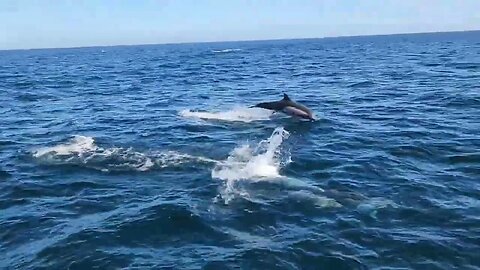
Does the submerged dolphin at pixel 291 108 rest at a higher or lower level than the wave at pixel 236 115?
higher

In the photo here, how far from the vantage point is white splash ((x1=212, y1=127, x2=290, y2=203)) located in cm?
1789

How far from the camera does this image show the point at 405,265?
11922 mm

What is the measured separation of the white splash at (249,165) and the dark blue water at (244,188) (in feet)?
0.29

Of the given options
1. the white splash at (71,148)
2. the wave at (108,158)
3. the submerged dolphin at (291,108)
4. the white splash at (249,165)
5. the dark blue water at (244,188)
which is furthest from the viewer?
the submerged dolphin at (291,108)

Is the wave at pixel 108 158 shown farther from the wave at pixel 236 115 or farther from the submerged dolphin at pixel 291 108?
the submerged dolphin at pixel 291 108

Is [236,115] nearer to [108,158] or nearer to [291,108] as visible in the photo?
[291,108]

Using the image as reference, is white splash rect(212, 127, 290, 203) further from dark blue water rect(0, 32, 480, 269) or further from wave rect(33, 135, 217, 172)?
wave rect(33, 135, 217, 172)

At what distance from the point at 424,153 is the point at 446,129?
5.03 meters

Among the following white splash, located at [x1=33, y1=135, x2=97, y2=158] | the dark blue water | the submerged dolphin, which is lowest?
the dark blue water

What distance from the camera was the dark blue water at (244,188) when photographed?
1267 centimetres

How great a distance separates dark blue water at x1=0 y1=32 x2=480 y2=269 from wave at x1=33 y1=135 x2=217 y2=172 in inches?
3.3

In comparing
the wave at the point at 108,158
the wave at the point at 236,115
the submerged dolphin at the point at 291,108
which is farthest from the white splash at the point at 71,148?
A: the submerged dolphin at the point at 291,108

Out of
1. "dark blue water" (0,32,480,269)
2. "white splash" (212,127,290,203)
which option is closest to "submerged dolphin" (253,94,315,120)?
"dark blue water" (0,32,480,269)

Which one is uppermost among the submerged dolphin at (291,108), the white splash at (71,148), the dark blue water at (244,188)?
the submerged dolphin at (291,108)
